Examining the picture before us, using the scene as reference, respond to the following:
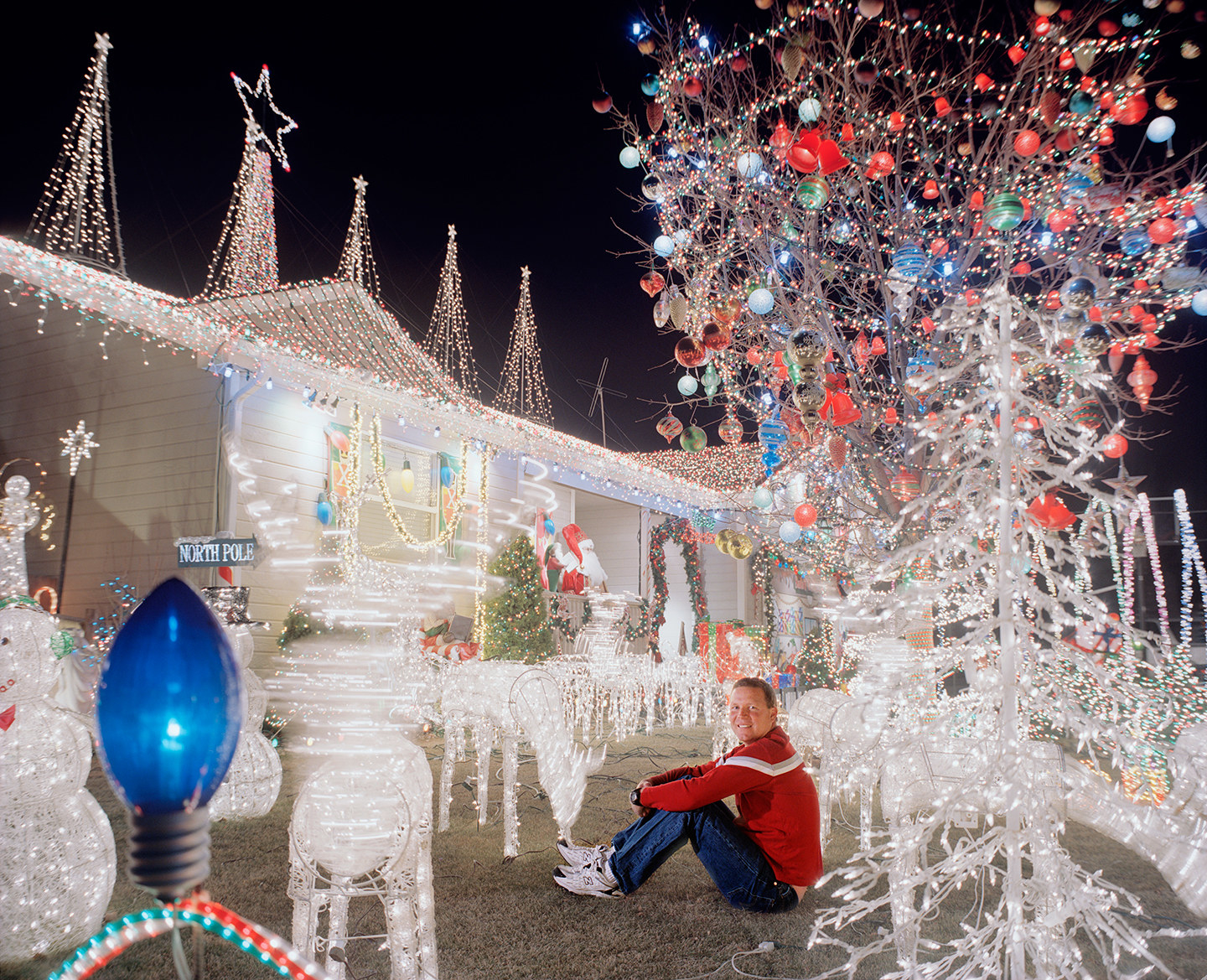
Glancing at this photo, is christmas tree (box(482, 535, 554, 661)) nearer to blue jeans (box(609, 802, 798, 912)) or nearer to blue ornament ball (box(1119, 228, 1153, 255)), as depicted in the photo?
blue jeans (box(609, 802, 798, 912))

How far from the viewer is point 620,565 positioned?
1736 cm

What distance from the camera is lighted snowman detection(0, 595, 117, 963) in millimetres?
2910

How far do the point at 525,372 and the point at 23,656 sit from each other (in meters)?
12.0

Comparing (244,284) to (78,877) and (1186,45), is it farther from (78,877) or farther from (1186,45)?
(1186,45)

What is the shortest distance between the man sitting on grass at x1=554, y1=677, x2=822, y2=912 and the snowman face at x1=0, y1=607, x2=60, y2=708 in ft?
8.18

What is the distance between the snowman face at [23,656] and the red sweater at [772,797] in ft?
8.52

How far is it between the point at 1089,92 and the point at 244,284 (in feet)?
30.2

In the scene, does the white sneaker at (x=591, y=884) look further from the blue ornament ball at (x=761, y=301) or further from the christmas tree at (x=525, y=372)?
the christmas tree at (x=525, y=372)

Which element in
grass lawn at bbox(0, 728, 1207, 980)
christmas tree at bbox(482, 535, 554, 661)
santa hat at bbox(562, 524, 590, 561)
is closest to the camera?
grass lawn at bbox(0, 728, 1207, 980)

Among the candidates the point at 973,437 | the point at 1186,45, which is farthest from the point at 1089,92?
the point at 973,437

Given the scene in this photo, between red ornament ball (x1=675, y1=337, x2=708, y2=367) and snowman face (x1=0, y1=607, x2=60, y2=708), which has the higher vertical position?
red ornament ball (x1=675, y1=337, x2=708, y2=367)

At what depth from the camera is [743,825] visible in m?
3.82

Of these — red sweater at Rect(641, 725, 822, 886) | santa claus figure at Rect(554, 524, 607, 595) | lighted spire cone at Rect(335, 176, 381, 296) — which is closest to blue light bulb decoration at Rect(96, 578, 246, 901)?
red sweater at Rect(641, 725, 822, 886)

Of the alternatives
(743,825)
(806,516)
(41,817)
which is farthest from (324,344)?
(743,825)
